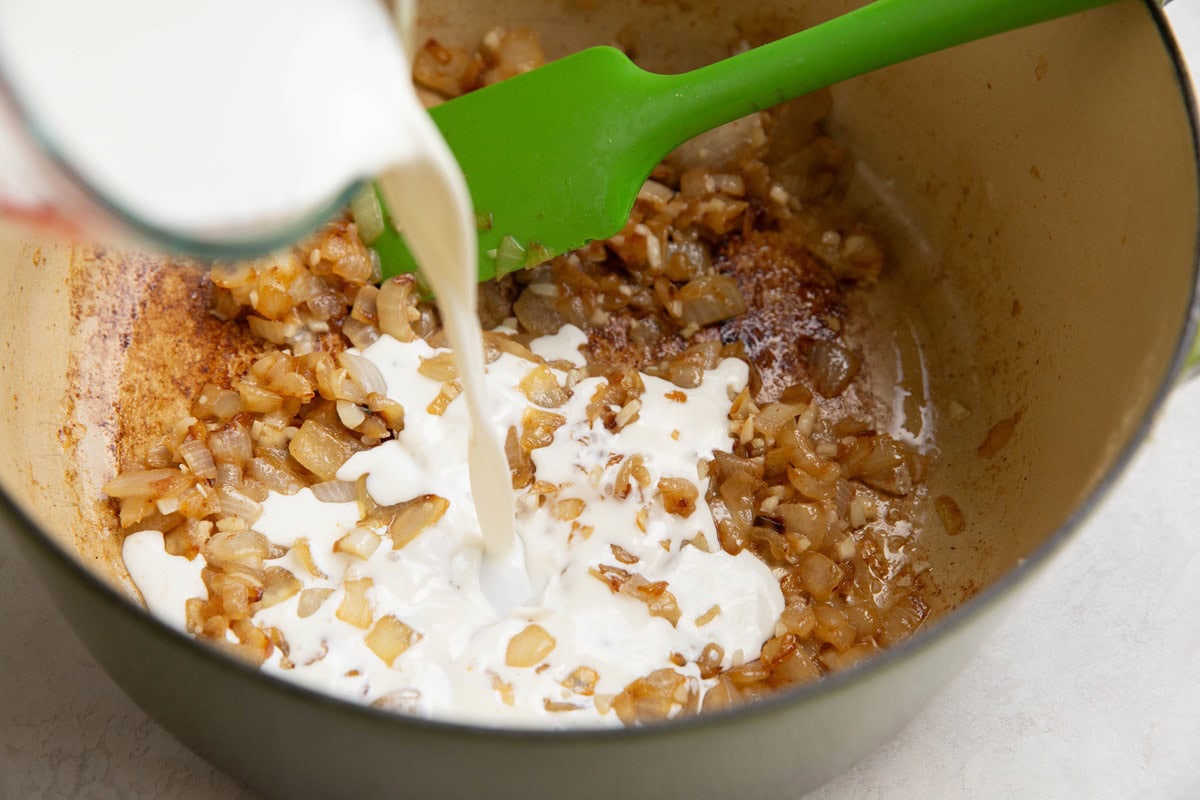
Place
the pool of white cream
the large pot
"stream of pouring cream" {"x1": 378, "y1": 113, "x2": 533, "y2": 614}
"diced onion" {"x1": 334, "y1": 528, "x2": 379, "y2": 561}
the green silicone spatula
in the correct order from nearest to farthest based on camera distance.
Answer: the large pot < "stream of pouring cream" {"x1": 378, "y1": 113, "x2": 533, "y2": 614} < the pool of white cream < "diced onion" {"x1": 334, "y1": 528, "x2": 379, "y2": 561} < the green silicone spatula

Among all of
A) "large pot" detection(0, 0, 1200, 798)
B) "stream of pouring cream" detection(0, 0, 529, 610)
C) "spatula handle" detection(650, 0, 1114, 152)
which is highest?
"stream of pouring cream" detection(0, 0, 529, 610)

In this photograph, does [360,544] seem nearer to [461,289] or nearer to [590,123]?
[461,289]

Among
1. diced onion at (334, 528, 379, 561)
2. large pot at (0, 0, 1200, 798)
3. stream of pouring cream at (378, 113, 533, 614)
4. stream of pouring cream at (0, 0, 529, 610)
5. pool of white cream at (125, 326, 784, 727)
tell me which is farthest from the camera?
diced onion at (334, 528, 379, 561)

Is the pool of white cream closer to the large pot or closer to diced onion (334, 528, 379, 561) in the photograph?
diced onion (334, 528, 379, 561)

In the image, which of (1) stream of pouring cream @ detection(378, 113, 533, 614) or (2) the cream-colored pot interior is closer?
(1) stream of pouring cream @ detection(378, 113, 533, 614)

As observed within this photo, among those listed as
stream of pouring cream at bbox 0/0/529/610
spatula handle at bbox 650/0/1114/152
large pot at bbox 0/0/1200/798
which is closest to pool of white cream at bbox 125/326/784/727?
large pot at bbox 0/0/1200/798

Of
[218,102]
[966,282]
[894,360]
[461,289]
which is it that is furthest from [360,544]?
[966,282]
